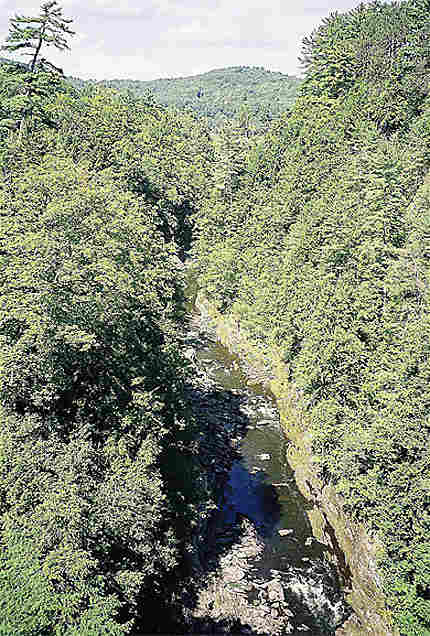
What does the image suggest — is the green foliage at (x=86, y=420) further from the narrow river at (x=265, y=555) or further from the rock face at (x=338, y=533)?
the rock face at (x=338, y=533)

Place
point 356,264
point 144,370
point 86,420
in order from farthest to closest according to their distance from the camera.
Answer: point 356,264 → point 144,370 → point 86,420

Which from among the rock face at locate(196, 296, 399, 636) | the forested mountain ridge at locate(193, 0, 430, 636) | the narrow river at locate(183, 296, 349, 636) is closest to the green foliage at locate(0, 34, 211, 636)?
the narrow river at locate(183, 296, 349, 636)

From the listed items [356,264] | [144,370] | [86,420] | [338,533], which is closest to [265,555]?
[338,533]

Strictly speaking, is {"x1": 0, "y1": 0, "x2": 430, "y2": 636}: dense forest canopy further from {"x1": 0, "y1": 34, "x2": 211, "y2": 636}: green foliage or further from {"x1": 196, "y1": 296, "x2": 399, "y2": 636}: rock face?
{"x1": 196, "y1": 296, "x2": 399, "y2": 636}: rock face

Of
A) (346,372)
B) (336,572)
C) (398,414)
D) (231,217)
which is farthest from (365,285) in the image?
(231,217)

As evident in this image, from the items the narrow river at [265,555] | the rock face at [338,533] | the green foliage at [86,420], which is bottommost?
the narrow river at [265,555]

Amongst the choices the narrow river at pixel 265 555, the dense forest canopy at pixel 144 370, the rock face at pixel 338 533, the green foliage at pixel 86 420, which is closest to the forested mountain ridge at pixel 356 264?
the dense forest canopy at pixel 144 370

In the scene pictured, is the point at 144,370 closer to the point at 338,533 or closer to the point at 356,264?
the point at 338,533
